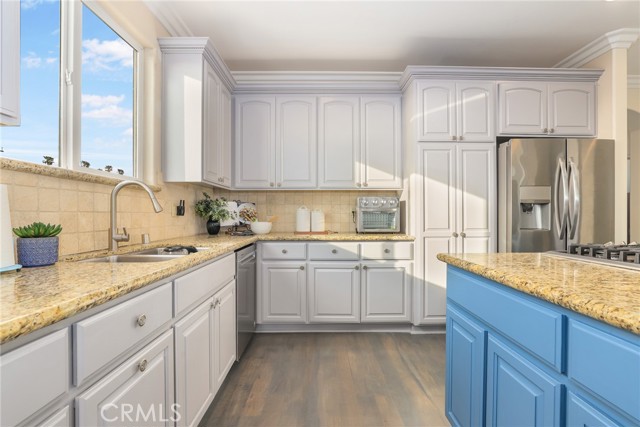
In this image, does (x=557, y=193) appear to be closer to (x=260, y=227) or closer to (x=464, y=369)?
(x=464, y=369)

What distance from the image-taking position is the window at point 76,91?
5.02 feet

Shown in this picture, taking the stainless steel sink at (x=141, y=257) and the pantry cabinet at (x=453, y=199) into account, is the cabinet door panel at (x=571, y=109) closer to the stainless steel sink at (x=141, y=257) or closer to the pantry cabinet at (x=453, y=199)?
the pantry cabinet at (x=453, y=199)

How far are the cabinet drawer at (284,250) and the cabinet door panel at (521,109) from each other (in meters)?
2.12

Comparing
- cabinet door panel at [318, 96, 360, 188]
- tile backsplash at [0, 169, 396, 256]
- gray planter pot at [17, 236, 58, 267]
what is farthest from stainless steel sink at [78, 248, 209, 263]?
cabinet door panel at [318, 96, 360, 188]

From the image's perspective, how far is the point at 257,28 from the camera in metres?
2.81

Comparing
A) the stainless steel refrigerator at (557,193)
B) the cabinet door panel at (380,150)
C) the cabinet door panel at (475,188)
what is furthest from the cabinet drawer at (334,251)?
the stainless steel refrigerator at (557,193)

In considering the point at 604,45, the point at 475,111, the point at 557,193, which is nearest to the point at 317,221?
the point at 475,111

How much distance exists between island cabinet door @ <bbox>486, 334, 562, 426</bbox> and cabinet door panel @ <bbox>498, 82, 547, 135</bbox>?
8.20ft

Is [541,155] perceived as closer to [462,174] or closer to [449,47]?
[462,174]

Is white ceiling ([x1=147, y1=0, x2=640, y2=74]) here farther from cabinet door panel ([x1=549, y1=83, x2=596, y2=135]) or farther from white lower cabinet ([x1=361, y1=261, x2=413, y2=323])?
white lower cabinet ([x1=361, y1=261, x2=413, y2=323])

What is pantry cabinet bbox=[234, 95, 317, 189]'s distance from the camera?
3.50 meters

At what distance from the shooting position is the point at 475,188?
3137 millimetres

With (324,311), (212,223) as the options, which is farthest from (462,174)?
(212,223)

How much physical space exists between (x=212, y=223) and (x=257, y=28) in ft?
5.72
